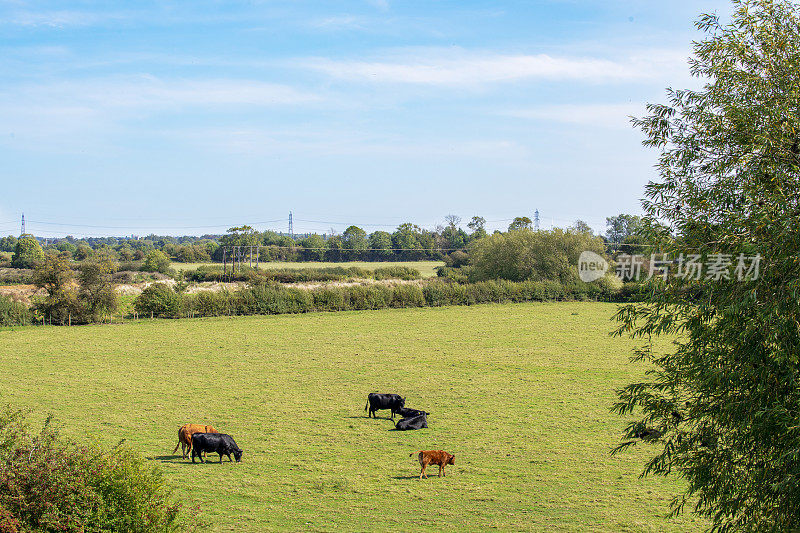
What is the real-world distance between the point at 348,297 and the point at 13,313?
27.0m

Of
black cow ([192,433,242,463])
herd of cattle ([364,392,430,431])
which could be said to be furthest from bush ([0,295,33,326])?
black cow ([192,433,242,463])

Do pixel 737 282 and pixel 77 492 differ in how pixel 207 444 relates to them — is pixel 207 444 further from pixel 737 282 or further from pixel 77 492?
pixel 737 282

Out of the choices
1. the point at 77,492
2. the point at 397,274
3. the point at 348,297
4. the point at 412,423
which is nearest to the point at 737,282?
the point at 77,492

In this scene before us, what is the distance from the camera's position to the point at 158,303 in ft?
162

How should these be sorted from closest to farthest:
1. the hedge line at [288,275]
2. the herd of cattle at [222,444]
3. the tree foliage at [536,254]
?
1. the herd of cattle at [222,444]
2. the tree foliage at [536,254]
3. the hedge line at [288,275]

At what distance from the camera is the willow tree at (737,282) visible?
7449 mm

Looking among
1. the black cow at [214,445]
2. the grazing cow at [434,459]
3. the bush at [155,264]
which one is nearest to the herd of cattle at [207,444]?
the black cow at [214,445]

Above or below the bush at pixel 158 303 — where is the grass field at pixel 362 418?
below

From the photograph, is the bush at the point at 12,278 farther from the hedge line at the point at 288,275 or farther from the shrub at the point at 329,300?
the shrub at the point at 329,300

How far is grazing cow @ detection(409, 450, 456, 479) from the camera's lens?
1341 cm

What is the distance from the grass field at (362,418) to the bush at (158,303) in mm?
8792

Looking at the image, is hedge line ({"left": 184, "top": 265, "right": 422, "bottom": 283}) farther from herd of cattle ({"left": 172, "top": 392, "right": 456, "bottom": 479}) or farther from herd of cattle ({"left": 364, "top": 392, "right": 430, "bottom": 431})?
herd of cattle ({"left": 172, "top": 392, "right": 456, "bottom": 479})

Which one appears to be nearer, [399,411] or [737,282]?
[737,282]

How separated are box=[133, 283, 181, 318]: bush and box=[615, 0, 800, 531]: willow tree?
1826 inches
